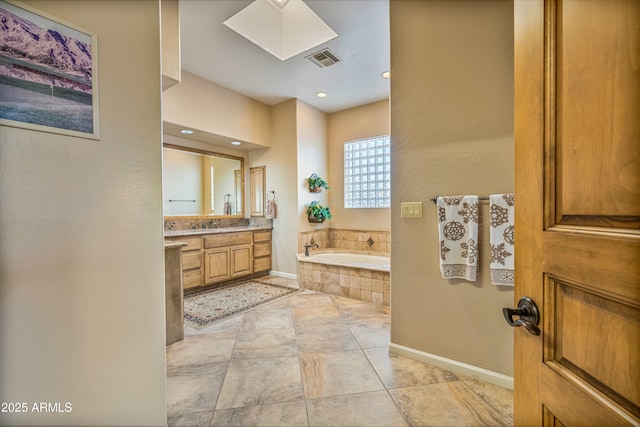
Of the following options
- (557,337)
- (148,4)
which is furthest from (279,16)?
(557,337)

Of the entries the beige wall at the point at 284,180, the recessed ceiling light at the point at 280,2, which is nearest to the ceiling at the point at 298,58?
the beige wall at the point at 284,180

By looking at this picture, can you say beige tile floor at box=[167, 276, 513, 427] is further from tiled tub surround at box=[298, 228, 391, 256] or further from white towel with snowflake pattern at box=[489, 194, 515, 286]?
tiled tub surround at box=[298, 228, 391, 256]

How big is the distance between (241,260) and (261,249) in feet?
1.42

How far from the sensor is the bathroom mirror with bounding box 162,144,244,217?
3.90 m

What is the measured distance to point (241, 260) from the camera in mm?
4156

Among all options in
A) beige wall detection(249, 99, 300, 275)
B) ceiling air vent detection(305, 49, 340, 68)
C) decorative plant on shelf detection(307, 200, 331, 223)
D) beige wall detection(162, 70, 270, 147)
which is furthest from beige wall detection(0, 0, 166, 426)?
decorative plant on shelf detection(307, 200, 331, 223)

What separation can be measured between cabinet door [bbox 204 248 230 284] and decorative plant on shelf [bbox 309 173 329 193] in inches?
68.1

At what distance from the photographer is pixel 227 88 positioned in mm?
3896

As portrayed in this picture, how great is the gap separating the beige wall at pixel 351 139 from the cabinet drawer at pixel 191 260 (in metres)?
2.39

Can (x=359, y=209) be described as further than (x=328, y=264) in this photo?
Yes

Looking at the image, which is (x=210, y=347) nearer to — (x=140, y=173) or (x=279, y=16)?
(x=140, y=173)

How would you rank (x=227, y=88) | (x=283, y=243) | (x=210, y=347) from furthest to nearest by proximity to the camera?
(x=283, y=243)
(x=227, y=88)
(x=210, y=347)

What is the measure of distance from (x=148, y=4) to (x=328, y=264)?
304 centimetres

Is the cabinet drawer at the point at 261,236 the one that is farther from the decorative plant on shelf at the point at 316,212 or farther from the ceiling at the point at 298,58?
the ceiling at the point at 298,58
